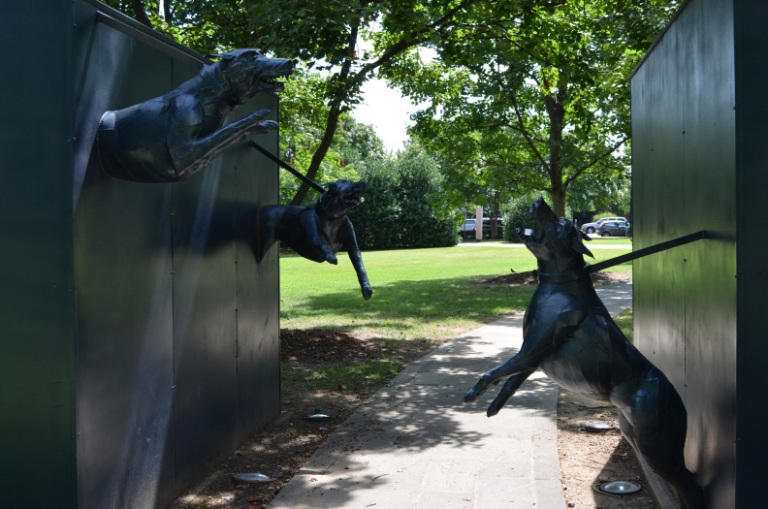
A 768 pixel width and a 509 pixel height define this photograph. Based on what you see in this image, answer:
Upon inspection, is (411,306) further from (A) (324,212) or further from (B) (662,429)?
(B) (662,429)

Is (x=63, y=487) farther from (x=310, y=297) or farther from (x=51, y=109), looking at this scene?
(x=310, y=297)

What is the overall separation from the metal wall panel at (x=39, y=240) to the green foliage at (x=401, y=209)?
4039 centimetres

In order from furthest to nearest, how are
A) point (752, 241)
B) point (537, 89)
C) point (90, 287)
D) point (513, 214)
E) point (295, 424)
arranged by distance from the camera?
1. point (513, 214)
2. point (537, 89)
3. point (295, 424)
4. point (90, 287)
5. point (752, 241)

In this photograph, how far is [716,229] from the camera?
13.0 ft

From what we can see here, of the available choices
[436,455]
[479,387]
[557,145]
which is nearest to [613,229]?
[557,145]

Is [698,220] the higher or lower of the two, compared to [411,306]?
higher

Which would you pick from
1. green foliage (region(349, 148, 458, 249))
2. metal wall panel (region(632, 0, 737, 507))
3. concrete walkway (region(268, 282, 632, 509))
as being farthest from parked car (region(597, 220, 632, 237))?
metal wall panel (region(632, 0, 737, 507))

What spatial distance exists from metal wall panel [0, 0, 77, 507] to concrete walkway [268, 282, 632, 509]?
188 centimetres

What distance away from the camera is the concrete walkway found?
18.7 ft

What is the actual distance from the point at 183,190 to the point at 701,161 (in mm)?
3493

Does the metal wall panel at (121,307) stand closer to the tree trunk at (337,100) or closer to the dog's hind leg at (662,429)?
the dog's hind leg at (662,429)

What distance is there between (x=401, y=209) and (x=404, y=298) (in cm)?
2695

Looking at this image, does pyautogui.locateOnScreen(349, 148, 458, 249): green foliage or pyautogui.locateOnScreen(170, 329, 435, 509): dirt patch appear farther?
pyautogui.locateOnScreen(349, 148, 458, 249): green foliage

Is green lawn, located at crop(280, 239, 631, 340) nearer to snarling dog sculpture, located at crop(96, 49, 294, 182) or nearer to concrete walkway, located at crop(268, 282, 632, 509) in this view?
concrete walkway, located at crop(268, 282, 632, 509)
